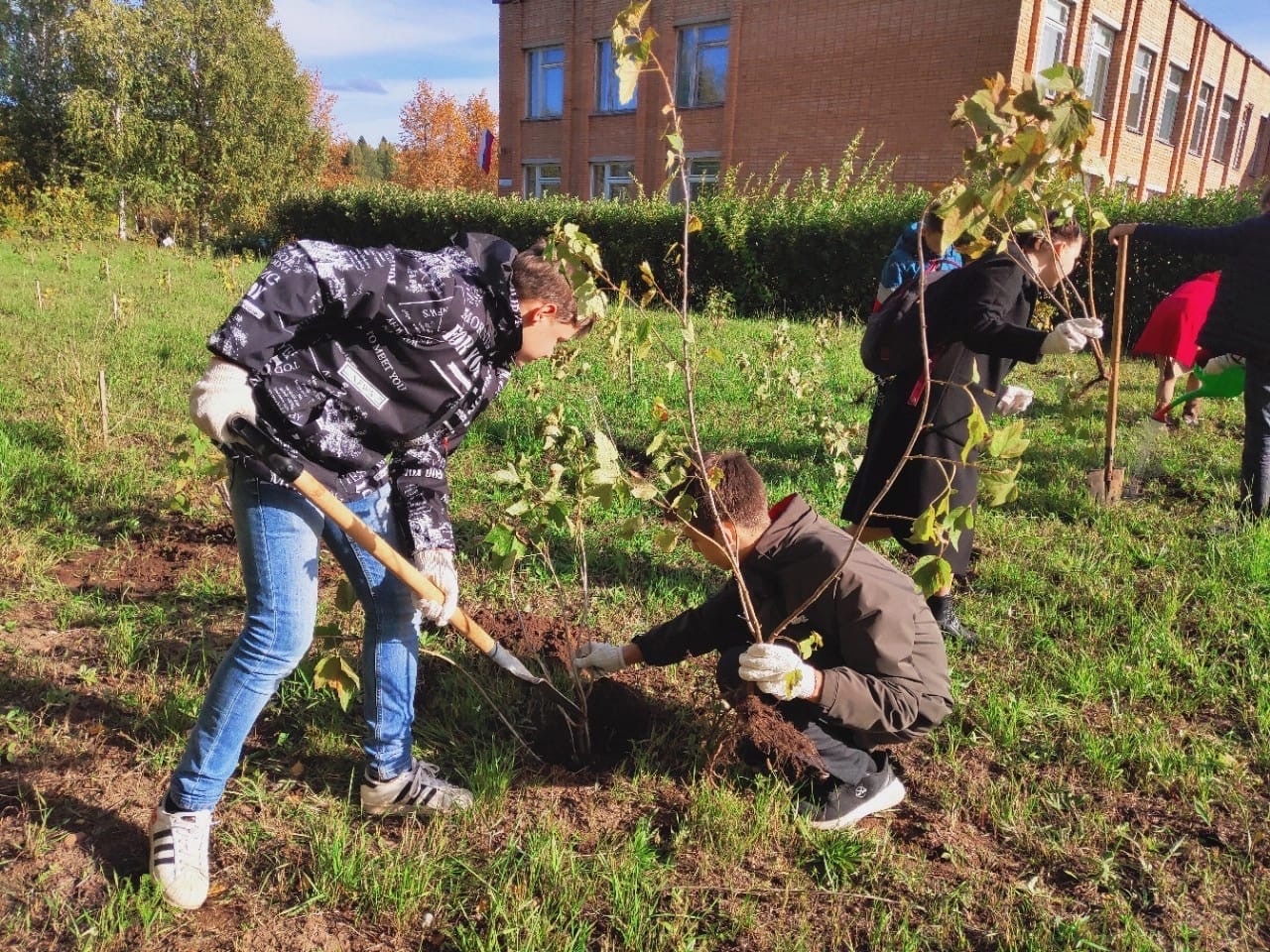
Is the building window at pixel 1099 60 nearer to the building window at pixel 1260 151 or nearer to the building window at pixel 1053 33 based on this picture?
the building window at pixel 1053 33

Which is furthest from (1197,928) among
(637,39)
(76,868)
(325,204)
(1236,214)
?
(325,204)

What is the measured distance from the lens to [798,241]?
42.4 ft

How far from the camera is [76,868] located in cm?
204

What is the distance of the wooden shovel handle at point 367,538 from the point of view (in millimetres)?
1766

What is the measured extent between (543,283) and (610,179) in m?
21.3

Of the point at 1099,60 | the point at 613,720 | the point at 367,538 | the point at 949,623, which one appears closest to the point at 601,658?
the point at 613,720

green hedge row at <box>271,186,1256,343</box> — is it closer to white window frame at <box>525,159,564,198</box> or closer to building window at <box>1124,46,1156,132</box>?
white window frame at <box>525,159,564,198</box>

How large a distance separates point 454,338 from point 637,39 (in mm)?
733

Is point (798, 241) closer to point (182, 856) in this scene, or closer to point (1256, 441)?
point (1256, 441)

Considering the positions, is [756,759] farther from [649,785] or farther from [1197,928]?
[1197,928]

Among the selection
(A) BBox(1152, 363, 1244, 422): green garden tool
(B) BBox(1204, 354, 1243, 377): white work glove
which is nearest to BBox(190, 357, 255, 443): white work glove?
(A) BBox(1152, 363, 1244, 422): green garden tool

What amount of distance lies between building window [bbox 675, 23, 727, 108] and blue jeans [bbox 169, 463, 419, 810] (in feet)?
64.8

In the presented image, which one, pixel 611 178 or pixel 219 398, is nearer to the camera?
pixel 219 398

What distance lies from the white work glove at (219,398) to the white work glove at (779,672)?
4.10 ft
